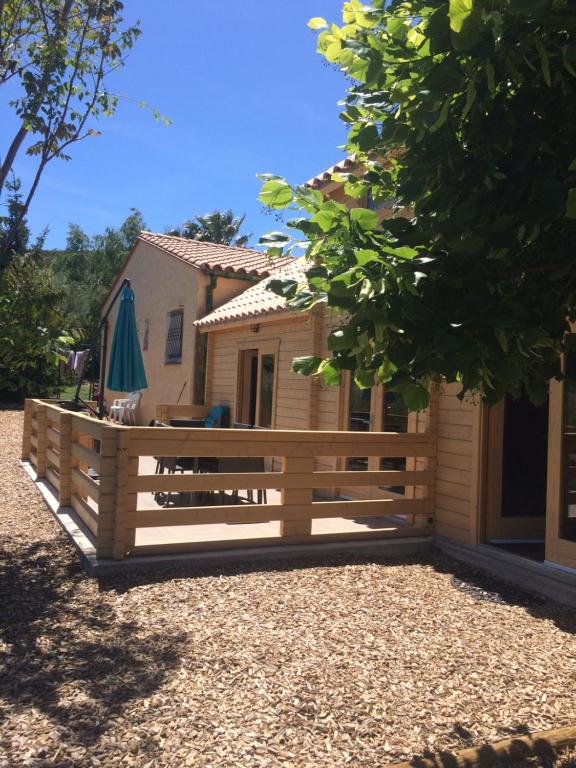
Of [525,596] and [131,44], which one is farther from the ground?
[131,44]

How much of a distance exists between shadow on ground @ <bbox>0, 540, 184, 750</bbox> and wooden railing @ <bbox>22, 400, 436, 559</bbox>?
28.2 inches

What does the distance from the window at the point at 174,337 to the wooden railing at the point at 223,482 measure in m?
7.64

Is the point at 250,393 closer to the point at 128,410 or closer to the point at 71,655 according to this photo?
the point at 128,410

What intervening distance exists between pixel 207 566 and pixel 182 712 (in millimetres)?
2530

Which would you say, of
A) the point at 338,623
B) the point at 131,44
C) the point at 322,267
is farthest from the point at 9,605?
the point at 131,44

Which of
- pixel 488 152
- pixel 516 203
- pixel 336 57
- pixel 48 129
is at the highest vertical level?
pixel 48 129

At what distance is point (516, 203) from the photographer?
2.55 meters

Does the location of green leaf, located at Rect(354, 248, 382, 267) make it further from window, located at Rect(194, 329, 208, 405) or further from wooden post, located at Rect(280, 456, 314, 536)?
window, located at Rect(194, 329, 208, 405)

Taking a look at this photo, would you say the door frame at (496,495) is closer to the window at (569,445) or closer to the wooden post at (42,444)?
the window at (569,445)

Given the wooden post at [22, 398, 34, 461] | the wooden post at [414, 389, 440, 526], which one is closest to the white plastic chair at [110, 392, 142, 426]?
the wooden post at [22, 398, 34, 461]

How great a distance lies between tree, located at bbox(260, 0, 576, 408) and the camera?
7.60ft

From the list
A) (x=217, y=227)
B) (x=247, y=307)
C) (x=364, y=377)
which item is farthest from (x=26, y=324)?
(x=217, y=227)

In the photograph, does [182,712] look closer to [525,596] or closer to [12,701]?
[12,701]

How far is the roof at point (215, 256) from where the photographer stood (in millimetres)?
14548
